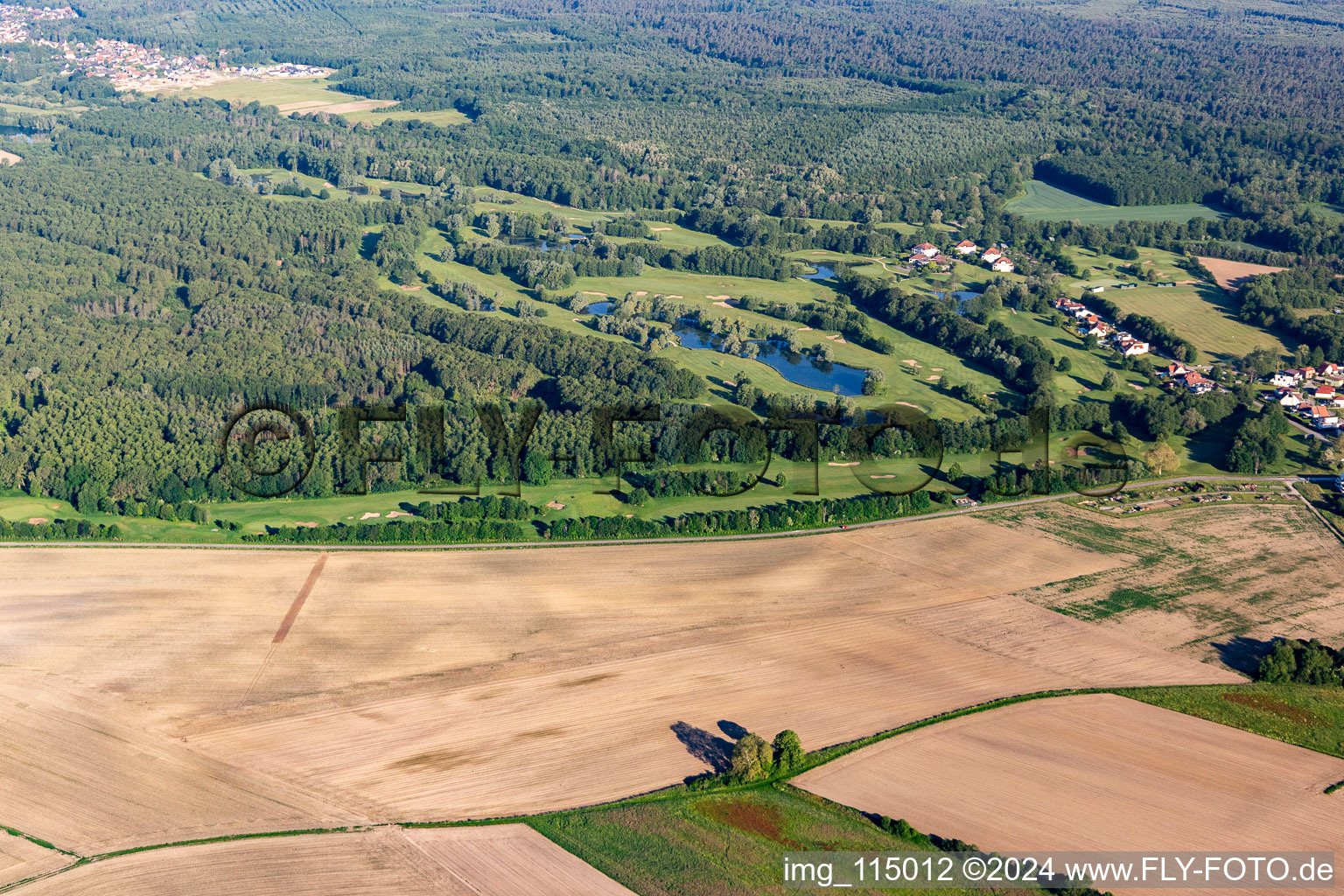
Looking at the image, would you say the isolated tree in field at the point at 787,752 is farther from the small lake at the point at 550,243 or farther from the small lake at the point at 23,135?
the small lake at the point at 23,135

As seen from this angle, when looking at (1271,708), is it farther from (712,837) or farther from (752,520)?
(752,520)

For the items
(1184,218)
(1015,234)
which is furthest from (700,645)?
(1184,218)

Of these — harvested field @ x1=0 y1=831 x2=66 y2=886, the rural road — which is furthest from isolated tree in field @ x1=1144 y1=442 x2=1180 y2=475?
harvested field @ x1=0 y1=831 x2=66 y2=886

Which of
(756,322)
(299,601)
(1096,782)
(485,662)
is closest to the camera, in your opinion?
(1096,782)

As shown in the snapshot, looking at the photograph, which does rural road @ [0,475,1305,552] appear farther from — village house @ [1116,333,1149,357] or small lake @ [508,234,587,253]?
small lake @ [508,234,587,253]

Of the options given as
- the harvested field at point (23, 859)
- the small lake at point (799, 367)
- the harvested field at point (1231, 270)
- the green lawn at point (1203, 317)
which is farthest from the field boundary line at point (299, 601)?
the harvested field at point (1231, 270)

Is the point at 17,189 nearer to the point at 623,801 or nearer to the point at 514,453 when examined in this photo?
the point at 514,453

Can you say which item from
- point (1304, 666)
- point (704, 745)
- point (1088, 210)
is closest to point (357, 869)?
point (704, 745)
